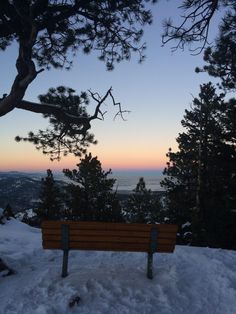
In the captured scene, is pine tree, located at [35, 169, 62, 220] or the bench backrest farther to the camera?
pine tree, located at [35, 169, 62, 220]

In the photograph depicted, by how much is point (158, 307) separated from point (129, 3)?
5.42 m

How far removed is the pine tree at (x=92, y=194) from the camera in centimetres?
2564

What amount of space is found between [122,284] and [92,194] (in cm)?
2013

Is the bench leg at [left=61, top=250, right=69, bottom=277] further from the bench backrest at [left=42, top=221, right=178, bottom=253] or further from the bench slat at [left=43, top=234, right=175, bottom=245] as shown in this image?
the bench slat at [left=43, top=234, right=175, bottom=245]

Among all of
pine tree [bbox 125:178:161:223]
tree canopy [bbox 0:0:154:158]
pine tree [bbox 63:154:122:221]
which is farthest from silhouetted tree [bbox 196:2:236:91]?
pine tree [bbox 125:178:161:223]

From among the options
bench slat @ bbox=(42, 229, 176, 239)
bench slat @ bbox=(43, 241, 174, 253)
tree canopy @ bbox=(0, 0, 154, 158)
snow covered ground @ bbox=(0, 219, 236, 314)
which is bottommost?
snow covered ground @ bbox=(0, 219, 236, 314)

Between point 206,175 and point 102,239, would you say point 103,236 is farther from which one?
point 206,175

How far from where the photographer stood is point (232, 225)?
21547 mm

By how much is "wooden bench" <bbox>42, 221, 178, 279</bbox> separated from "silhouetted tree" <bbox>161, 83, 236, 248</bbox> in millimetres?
12154

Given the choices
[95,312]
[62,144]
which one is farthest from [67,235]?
[62,144]

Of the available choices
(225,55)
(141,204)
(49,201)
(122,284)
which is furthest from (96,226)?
(141,204)

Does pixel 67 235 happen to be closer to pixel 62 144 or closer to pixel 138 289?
pixel 138 289

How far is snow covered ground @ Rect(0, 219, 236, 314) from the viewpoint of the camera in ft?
20.6

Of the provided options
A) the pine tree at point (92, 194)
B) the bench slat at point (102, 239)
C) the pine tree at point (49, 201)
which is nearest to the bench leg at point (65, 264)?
the bench slat at point (102, 239)
